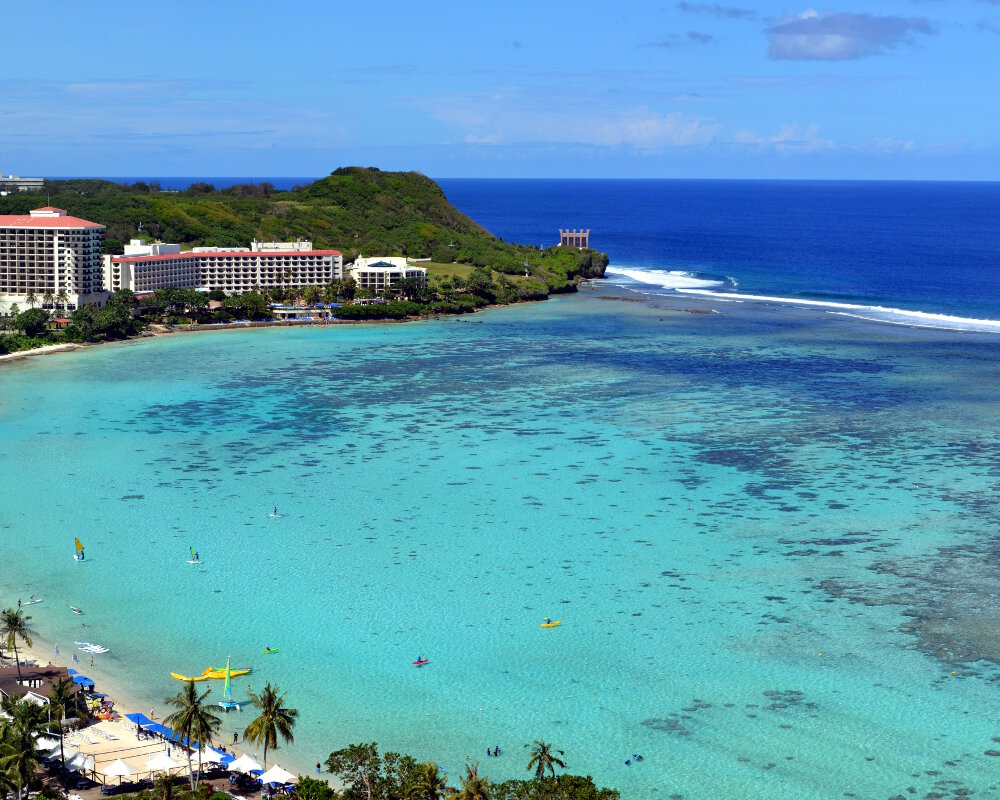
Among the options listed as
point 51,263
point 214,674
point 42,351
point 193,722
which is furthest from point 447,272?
point 193,722

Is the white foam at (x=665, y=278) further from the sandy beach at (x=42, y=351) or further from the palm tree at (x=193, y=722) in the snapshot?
the palm tree at (x=193, y=722)

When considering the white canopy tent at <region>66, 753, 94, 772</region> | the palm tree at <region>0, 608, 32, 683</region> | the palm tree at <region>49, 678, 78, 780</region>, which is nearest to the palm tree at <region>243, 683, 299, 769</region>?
the white canopy tent at <region>66, 753, 94, 772</region>

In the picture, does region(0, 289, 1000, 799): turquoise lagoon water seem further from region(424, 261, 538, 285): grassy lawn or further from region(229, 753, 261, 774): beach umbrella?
region(424, 261, 538, 285): grassy lawn

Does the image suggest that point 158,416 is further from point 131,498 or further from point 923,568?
point 923,568

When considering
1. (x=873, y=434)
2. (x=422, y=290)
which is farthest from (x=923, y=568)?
(x=422, y=290)

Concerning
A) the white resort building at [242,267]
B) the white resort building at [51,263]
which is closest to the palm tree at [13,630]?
the white resort building at [51,263]
